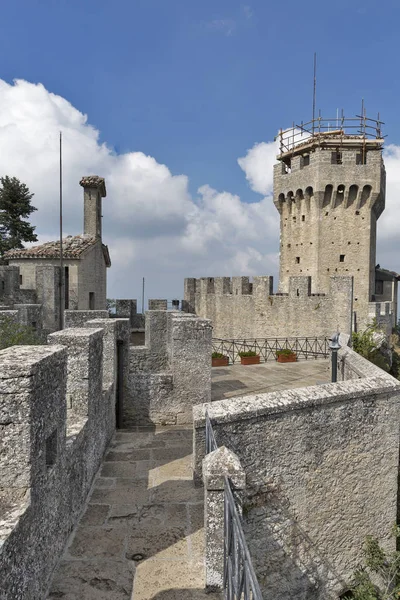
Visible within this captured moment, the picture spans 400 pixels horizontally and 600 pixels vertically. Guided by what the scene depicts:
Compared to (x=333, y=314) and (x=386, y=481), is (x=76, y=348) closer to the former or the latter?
(x=386, y=481)

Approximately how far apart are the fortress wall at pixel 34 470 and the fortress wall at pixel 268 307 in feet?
61.7

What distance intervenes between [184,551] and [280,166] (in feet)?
109

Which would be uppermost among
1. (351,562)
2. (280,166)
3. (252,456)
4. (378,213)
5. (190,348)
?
(280,166)

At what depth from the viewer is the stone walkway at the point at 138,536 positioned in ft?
12.0

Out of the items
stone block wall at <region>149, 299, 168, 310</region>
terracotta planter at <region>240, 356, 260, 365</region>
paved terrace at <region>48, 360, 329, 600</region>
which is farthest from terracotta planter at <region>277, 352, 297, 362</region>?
paved terrace at <region>48, 360, 329, 600</region>

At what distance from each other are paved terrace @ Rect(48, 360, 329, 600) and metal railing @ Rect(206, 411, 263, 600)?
0.58 meters

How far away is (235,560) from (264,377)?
31.1 ft

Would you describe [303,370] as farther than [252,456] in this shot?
Yes

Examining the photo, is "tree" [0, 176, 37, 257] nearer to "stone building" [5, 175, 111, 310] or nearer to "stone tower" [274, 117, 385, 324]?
"stone building" [5, 175, 111, 310]

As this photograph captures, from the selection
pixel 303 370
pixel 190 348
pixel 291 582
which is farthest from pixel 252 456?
pixel 303 370

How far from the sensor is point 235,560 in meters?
2.88

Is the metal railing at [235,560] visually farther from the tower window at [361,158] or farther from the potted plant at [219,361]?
the tower window at [361,158]

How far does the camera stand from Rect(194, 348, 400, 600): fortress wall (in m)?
4.95

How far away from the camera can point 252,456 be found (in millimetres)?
4949
